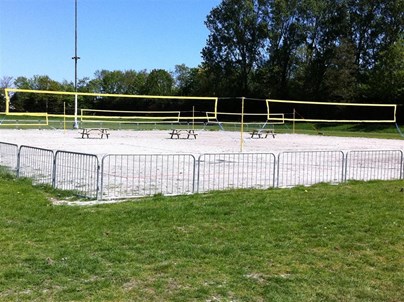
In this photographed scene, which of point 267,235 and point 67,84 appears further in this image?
point 67,84

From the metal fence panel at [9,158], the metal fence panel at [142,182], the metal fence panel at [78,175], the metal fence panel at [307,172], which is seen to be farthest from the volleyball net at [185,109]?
the metal fence panel at [142,182]

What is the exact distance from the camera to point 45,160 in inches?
581

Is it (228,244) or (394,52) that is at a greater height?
(394,52)

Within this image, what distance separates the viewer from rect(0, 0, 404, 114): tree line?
64812 millimetres

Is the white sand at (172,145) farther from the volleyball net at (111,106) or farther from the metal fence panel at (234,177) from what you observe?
the volleyball net at (111,106)

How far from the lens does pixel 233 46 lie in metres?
76.1

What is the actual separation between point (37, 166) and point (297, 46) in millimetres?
64525

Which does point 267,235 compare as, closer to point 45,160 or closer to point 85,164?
point 85,164

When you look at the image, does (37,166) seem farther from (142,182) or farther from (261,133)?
(261,133)

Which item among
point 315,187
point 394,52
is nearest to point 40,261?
point 315,187

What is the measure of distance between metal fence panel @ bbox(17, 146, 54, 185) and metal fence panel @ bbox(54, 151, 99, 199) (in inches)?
9.2

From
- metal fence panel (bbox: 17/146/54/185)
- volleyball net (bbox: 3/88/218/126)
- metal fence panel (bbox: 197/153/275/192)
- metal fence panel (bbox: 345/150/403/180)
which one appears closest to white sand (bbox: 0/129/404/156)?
metal fence panel (bbox: 17/146/54/185)

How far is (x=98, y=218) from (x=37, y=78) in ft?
310

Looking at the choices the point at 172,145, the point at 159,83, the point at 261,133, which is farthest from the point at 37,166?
the point at 159,83
